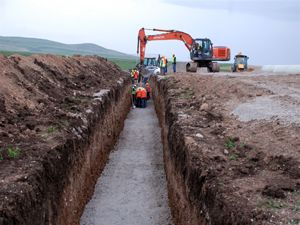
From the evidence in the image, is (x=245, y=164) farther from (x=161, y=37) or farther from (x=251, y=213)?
(x=161, y=37)

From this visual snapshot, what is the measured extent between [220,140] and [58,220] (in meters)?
4.08

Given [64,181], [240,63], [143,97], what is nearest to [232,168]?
[64,181]

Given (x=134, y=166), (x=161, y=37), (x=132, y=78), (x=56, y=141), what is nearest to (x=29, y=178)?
(x=56, y=141)

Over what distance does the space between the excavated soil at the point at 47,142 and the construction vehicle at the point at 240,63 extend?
2276cm

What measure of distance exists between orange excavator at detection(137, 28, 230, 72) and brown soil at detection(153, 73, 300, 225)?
1961 centimetres

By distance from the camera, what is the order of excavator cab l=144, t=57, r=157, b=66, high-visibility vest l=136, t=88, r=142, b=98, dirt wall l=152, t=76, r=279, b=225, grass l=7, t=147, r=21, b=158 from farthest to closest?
excavator cab l=144, t=57, r=157, b=66, high-visibility vest l=136, t=88, r=142, b=98, grass l=7, t=147, r=21, b=158, dirt wall l=152, t=76, r=279, b=225

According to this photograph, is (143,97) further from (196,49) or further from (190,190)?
(190,190)

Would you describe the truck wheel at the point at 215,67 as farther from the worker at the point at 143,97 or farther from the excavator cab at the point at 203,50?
the worker at the point at 143,97

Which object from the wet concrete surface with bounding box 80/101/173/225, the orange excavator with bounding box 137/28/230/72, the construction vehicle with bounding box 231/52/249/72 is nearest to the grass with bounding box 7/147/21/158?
the wet concrete surface with bounding box 80/101/173/225

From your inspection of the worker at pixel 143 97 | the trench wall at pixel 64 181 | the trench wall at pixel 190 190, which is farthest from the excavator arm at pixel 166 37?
the trench wall at pixel 190 190

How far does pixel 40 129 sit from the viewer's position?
1059 centimetres

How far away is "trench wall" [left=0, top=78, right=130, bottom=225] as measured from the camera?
252 inches

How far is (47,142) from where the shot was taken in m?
9.50

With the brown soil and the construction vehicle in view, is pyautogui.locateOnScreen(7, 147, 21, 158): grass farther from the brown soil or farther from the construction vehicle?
the construction vehicle
